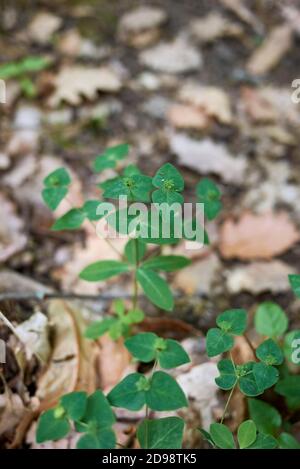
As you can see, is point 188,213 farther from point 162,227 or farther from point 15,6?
point 15,6

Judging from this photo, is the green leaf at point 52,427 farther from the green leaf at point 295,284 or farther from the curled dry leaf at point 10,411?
the green leaf at point 295,284

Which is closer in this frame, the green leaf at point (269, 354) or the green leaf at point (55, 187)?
the green leaf at point (269, 354)

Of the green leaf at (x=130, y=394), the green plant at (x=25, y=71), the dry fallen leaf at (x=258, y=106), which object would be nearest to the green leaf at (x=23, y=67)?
Result: the green plant at (x=25, y=71)

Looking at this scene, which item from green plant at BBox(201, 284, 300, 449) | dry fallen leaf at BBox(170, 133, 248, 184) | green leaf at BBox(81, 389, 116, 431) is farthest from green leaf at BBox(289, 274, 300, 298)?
dry fallen leaf at BBox(170, 133, 248, 184)

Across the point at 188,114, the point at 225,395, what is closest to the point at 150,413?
the point at 225,395

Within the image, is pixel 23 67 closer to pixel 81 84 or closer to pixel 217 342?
pixel 81 84

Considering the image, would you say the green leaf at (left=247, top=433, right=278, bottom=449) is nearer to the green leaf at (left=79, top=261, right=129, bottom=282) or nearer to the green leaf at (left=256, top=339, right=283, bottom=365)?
the green leaf at (left=256, top=339, right=283, bottom=365)

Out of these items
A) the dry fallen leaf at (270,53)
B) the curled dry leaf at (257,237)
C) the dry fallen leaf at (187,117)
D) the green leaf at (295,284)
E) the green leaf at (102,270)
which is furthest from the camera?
the dry fallen leaf at (270,53)
